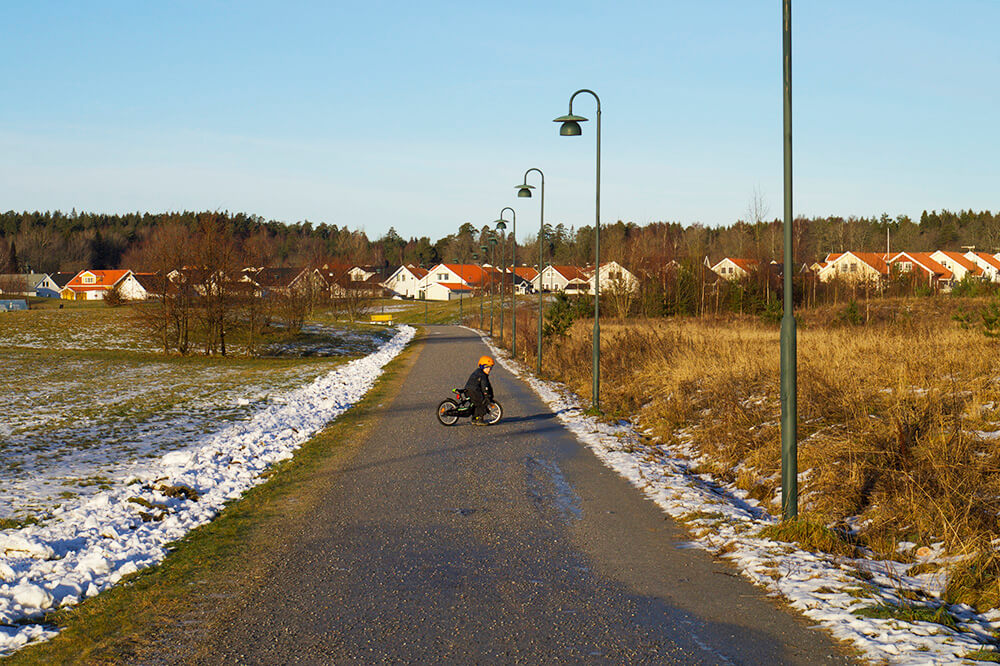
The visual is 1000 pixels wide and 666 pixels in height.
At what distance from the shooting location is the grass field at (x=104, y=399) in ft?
36.4

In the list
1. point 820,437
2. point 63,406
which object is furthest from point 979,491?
point 63,406

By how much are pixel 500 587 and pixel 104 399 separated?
1909cm

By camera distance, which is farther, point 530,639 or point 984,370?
point 984,370

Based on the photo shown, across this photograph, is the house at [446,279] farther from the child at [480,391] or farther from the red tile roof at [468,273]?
the child at [480,391]

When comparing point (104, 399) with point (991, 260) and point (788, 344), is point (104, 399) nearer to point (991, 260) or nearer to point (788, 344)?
point (788, 344)

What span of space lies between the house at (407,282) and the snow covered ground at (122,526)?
12057 cm

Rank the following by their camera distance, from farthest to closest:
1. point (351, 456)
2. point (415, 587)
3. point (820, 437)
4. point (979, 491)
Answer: point (351, 456) < point (820, 437) < point (979, 491) < point (415, 587)

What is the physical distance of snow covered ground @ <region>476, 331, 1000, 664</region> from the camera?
480 centimetres

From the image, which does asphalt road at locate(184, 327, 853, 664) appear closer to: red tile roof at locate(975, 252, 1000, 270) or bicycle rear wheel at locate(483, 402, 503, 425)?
bicycle rear wheel at locate(483, 402, 503, 425)

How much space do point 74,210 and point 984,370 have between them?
197 metres

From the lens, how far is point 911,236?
13700cm

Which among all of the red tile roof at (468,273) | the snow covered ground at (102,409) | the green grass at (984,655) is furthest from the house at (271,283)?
the red tile roof at (468,273)

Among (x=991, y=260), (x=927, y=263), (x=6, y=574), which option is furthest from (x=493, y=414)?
(x=991, y=260)

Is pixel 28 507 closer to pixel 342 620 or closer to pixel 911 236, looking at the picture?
pixel 342 620
